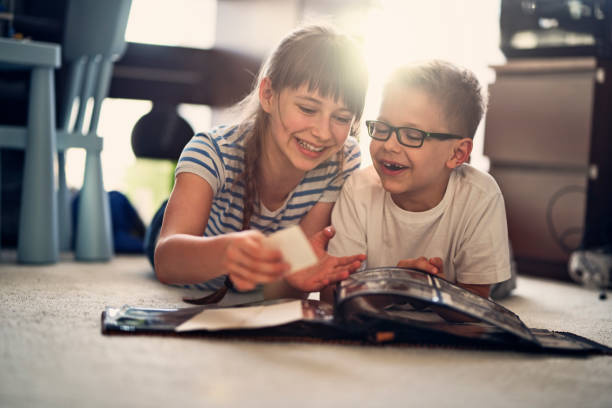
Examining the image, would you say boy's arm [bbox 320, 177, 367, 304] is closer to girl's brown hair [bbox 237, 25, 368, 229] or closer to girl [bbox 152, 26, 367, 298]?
girl [bbox 152, 26, 367, 298]

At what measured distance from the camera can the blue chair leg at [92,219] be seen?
1732mm

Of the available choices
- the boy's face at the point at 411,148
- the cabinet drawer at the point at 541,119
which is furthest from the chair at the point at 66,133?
the cabinet drawer at the point at 541,119

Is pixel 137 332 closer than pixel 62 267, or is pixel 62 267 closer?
pixel 137 332

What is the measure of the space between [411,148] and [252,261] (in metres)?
0.47

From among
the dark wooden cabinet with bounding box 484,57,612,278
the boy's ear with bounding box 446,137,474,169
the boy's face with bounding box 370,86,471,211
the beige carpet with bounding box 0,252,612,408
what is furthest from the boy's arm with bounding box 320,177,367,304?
the dark wooden cabinet with bounding box 484,57,612,278

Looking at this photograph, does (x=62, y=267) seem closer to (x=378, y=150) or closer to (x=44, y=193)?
(x=44, y=193)

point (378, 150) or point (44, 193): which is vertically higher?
point (378, 150)

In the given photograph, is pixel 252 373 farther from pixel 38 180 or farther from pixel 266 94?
pixel 38 180

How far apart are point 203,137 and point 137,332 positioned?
0.47 metres

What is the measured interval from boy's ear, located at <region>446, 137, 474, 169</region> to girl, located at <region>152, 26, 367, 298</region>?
0.65ft

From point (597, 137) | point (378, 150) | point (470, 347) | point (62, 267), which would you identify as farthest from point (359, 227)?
point (597, 137)

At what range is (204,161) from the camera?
111cm

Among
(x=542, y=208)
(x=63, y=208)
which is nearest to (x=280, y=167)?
(x=63, y=208)

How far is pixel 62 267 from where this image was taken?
1550mm
